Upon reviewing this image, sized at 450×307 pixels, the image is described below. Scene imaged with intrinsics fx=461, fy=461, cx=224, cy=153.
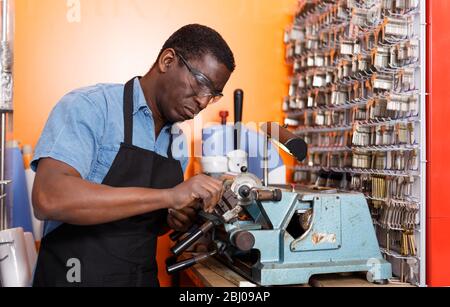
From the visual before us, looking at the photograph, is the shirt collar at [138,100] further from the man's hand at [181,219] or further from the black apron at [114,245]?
the man's hand at [181,219]

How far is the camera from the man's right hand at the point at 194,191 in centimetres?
138

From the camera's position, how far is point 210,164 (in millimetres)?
2355

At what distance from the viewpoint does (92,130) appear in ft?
4.68

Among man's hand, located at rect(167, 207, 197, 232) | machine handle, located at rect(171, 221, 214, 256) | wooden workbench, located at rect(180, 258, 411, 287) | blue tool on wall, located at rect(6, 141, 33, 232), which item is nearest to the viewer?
machine handle, located at rect(171, 221, 214, 256)

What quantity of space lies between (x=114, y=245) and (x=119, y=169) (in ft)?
0.86

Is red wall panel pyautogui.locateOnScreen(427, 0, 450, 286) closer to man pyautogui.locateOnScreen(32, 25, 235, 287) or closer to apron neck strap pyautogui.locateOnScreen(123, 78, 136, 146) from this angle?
man pyautogui.locateOnScreen(32, 25, 235, 287)

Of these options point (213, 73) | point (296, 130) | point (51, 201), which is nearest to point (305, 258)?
Result: point (213, 73)

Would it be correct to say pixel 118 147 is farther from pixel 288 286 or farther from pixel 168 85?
pixel 288 286

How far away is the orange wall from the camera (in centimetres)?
254

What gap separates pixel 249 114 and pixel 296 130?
0.30 meters

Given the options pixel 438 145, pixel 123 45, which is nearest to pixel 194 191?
pixel 438 145

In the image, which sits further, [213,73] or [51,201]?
[213,73]

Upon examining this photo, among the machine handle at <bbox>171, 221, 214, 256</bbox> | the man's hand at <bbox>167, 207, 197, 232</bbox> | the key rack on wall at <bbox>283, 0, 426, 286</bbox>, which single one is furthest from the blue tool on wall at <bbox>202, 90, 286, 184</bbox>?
the machine handle at <bbox>171, 221, 214, 256</bbox>
